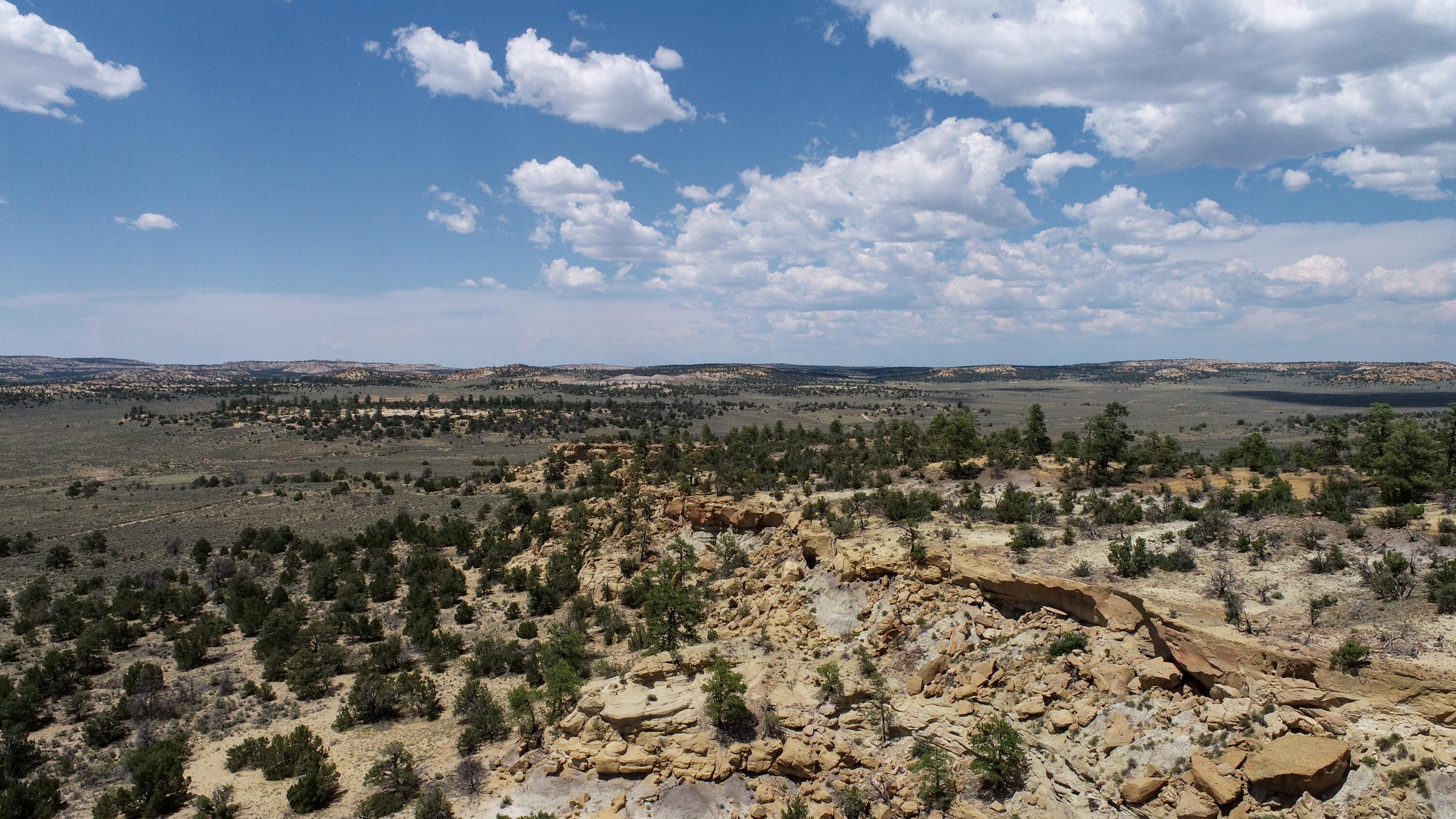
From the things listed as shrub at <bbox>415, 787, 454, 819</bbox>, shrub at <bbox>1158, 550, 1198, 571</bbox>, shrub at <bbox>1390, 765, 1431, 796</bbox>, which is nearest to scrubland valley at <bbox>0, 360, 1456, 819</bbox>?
shrub at <bbox>1390, 765, 1431, 796</bbox>

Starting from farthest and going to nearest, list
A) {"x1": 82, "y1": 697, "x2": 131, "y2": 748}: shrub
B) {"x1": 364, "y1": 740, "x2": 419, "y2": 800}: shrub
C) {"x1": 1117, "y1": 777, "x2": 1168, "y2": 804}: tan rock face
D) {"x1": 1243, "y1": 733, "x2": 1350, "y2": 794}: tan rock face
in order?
1. {"x1": 82, "y1": 697, "x2": 131, "y2": 748}: shrub
2. {"x1": 364, "y1": 740, "x2": 419, "y2": 800}: shrub
3. {"x1": 1117, "y1": 777, "x2": 1168, "y2": 804}: tan rock face
4. {"x1": 1243, "y1": 733, "x2": 1350, "y2": 794}: tan rock face

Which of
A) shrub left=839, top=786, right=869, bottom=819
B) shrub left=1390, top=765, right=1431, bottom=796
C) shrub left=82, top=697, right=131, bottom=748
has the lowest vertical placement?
shrub left=82, top=697, right=131, bottom=748

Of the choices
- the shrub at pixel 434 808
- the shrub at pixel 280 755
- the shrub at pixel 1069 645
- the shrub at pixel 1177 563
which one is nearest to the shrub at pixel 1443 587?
the shrub at pixel 1177 563

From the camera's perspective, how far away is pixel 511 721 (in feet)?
A: 56.4

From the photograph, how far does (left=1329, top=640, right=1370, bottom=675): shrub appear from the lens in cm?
1097

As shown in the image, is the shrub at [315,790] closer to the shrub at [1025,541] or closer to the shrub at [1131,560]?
the shrub at [1025,541]

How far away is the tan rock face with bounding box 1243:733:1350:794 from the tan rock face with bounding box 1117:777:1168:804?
52.5 inches

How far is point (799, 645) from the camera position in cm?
1944

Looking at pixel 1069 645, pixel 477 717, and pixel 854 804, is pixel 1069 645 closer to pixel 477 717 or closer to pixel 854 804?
pixel 854 804

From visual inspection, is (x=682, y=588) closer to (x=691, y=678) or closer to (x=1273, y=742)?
(x=691, y=678)

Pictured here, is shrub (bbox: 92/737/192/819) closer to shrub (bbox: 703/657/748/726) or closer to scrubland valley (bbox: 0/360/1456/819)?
scrubland valley (bbox: 0/360/1456/819)

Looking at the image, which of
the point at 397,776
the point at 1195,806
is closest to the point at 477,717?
the point at 397,776

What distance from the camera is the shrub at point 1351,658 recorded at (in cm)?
1097

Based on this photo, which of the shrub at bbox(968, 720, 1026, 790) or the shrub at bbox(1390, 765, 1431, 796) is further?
the shrub at bbox(968, 720, 1026, 790)
